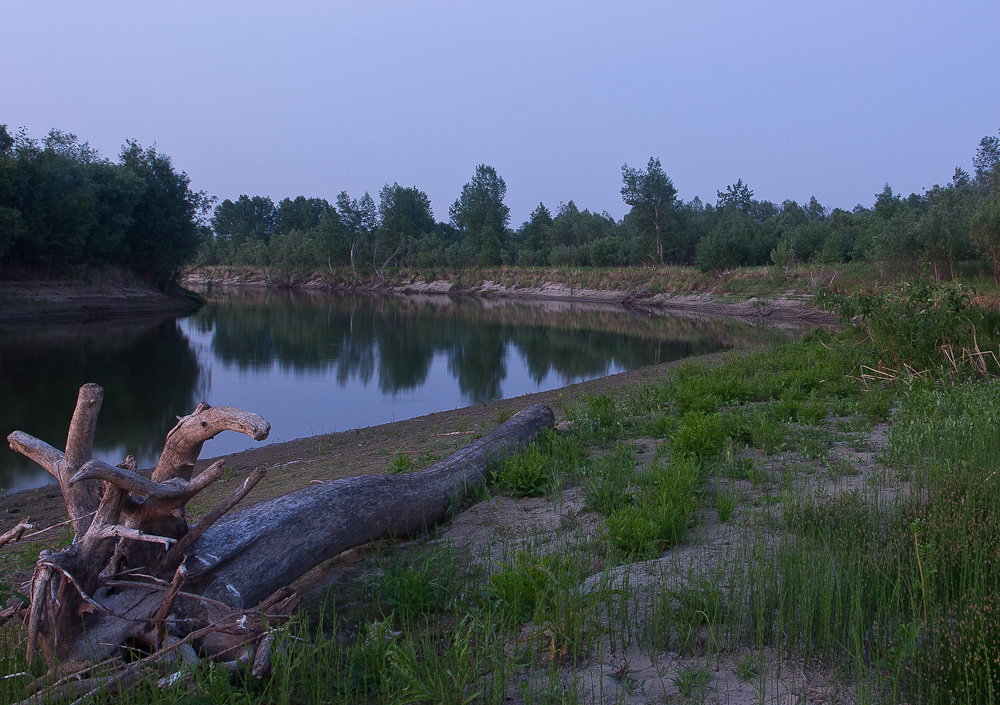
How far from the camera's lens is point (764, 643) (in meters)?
3.22

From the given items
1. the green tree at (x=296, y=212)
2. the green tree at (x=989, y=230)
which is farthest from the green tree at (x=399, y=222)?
the green tree at (x=989, y=230)

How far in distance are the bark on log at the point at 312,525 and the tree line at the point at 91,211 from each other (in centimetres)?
3151

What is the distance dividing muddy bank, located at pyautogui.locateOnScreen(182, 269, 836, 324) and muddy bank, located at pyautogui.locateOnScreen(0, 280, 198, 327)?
1198 inches

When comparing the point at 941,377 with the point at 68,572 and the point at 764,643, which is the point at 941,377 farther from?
the point at 68,572

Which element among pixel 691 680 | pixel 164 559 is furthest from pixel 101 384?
pixel 691 680

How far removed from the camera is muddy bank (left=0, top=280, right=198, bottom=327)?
31.0 metres

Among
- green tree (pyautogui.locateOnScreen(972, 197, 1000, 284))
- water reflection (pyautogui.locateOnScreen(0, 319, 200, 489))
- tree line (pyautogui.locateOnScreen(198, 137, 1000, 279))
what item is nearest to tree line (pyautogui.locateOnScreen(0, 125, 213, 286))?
water reflection (pyautogui.locateOnScreen(0, 319, 200, 489))

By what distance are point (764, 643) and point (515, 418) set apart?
486 centimetres

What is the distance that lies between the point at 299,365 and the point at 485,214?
58.0 meters

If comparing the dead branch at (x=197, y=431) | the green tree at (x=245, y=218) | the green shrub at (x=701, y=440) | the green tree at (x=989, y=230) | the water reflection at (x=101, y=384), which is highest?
the green tree at (x=245, y=218)

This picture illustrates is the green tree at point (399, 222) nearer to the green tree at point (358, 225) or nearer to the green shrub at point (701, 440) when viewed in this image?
the green tree at point (358, 225)

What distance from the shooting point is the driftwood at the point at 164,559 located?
316 centimetres

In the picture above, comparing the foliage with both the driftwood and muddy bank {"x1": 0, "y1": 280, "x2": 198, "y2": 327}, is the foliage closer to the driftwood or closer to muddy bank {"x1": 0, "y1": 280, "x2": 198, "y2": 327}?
the driftwood

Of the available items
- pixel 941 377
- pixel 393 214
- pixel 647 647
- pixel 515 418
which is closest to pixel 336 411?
pixel 515 418
